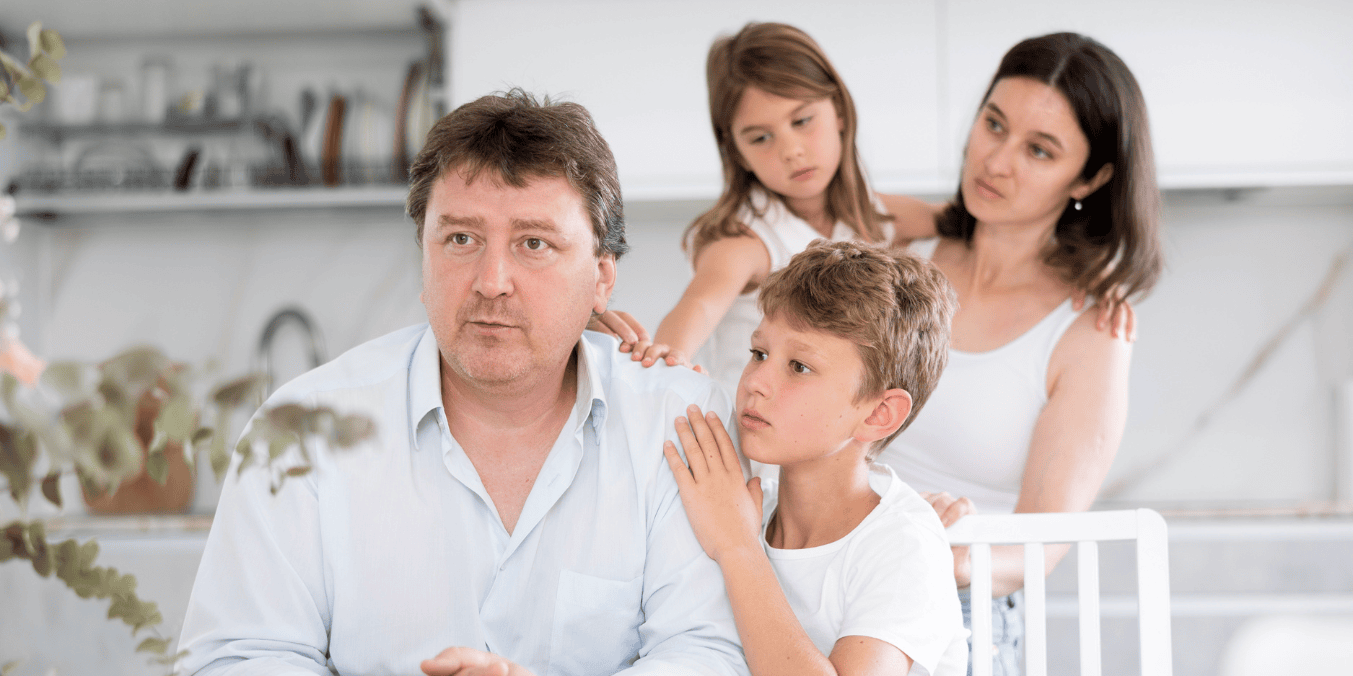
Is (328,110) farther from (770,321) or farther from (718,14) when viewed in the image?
(770,321)

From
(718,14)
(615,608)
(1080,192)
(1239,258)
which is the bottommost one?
(1239,258)

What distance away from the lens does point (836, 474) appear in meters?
1.13

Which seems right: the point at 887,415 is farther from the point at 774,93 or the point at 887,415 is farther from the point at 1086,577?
the point at 774,93

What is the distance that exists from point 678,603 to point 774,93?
36.5 inches

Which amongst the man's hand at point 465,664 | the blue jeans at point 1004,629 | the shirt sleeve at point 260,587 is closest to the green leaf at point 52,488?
the man's hand at point 465,664

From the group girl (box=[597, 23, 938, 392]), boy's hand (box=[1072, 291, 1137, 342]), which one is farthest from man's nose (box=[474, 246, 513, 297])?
boy's hand (box=[1072, 291, 1137, 342])

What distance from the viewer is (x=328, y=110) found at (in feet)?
8.66

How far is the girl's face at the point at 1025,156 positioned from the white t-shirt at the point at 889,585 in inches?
22.5

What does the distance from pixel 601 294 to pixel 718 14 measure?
1540 mm

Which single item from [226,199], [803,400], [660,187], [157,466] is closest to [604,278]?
[803,400]

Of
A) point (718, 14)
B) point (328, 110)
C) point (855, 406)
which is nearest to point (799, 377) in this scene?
point (855, 406)

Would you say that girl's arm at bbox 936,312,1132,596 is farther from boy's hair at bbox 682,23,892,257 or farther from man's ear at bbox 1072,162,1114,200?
boy's hair at bbox 682,23,892,257

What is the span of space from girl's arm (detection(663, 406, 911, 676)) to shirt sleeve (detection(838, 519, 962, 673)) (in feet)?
0.06

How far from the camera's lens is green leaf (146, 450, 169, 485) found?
462 millimetres
